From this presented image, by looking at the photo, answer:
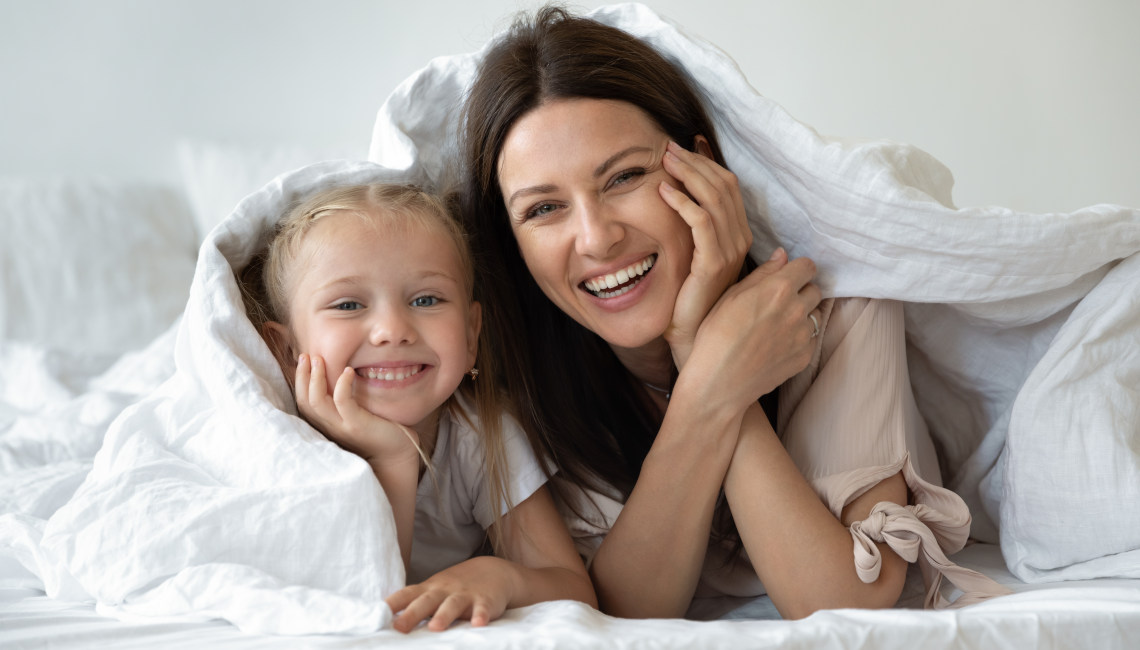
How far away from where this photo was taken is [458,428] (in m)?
1.18

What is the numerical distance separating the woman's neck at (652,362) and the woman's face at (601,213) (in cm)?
17

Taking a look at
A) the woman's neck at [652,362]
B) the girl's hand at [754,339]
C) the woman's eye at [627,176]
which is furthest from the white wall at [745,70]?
the girl's hand at [754,339]

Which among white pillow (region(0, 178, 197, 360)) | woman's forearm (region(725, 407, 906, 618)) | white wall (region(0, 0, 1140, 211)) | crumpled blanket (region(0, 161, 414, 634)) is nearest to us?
crumpled blanket (region(0, 161, 414, 634))

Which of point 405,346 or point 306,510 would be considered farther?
point 405,346

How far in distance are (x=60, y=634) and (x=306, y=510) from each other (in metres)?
A: 0.23

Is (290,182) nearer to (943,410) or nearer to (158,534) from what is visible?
(158,534)

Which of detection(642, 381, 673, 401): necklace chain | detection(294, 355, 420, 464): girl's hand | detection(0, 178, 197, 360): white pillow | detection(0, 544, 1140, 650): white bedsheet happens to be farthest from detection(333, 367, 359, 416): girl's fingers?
detection(0, 178, 197, 360): white pillow

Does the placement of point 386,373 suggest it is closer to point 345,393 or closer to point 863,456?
point 345,393

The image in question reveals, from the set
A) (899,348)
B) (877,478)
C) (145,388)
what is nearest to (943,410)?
(899,348)

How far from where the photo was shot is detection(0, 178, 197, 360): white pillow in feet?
7.05

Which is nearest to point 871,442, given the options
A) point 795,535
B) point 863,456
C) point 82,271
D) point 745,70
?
point 863,456

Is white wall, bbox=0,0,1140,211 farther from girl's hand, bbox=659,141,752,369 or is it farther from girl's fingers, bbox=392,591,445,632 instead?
girl's fingers, bbox=392,591,445,632

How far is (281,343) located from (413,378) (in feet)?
0.72

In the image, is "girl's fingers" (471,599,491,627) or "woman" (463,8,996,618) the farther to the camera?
"woman" (463,8,996,618)
